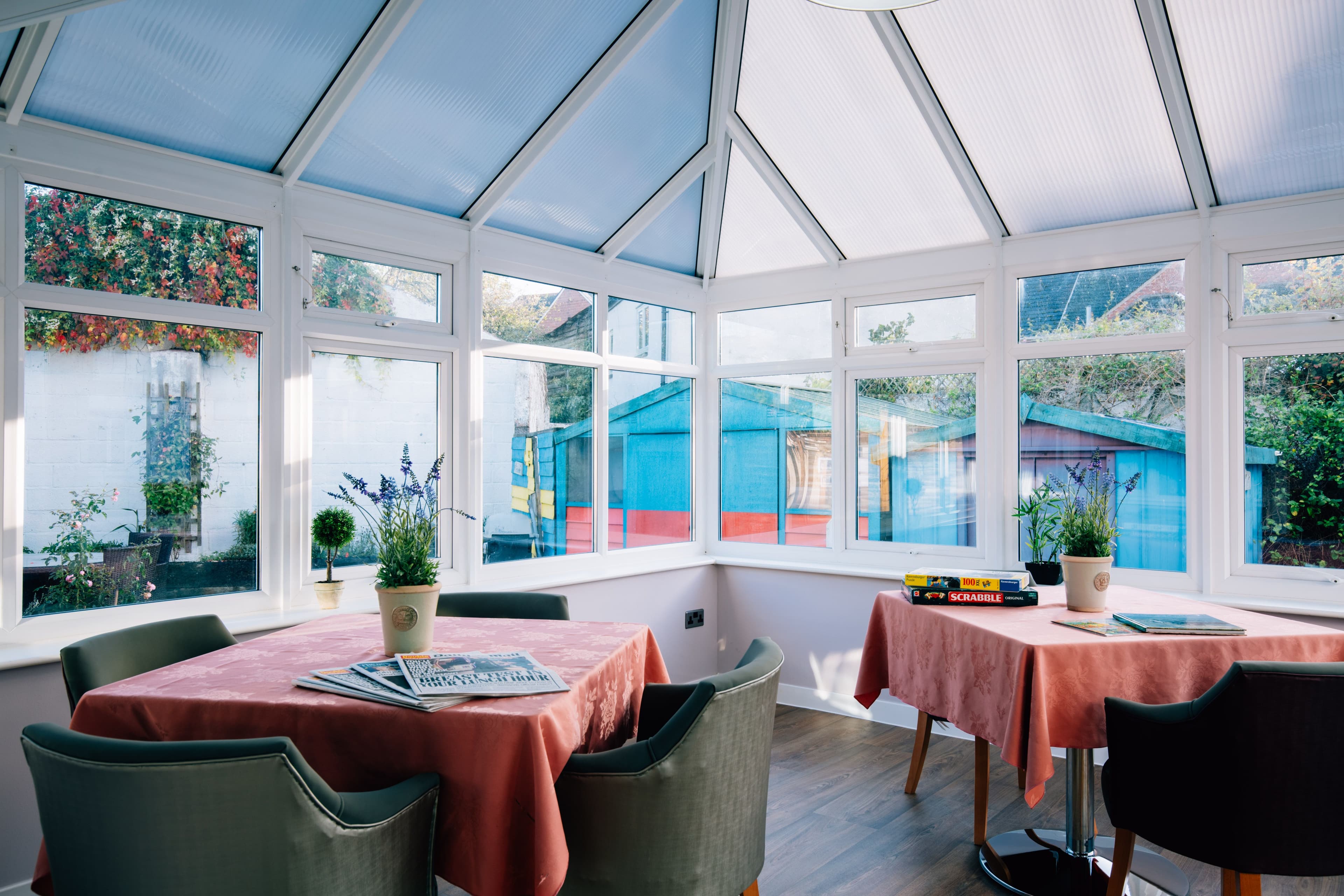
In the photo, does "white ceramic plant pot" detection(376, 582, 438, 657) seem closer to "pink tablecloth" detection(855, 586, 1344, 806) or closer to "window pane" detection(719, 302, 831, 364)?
"pink tablecloth" detection(855, 586, 1344, 806)

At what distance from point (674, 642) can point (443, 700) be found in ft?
10.1

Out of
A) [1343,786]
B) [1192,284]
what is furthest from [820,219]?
[1343,786]

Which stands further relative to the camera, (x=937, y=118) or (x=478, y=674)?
(x=937, y=118)

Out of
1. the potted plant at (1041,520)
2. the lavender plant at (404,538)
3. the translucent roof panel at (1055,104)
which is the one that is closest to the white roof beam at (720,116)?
the translucent roof panel at (1055,104)

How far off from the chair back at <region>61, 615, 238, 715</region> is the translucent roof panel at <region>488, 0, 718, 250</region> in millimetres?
2331

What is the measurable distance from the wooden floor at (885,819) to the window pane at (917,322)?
205 cm

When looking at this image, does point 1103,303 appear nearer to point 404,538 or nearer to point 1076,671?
point 1076,671

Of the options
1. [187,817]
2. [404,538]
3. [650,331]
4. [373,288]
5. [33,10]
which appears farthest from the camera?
[650,331]

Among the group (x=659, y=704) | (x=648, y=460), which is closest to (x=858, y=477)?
(x=648, y=460)

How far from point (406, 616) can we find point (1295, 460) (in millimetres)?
3674

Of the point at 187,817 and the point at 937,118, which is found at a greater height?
the point at 937,118

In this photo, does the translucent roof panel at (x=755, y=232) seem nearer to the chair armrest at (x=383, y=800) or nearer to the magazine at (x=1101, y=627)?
the magazine at (x=1101, y=627)

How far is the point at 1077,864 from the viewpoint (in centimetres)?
261

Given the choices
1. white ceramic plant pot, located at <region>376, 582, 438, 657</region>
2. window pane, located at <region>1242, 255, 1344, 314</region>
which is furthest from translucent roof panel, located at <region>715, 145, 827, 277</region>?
white ceramic plant pot, located at <region>376, 582, 438, 657</region>
